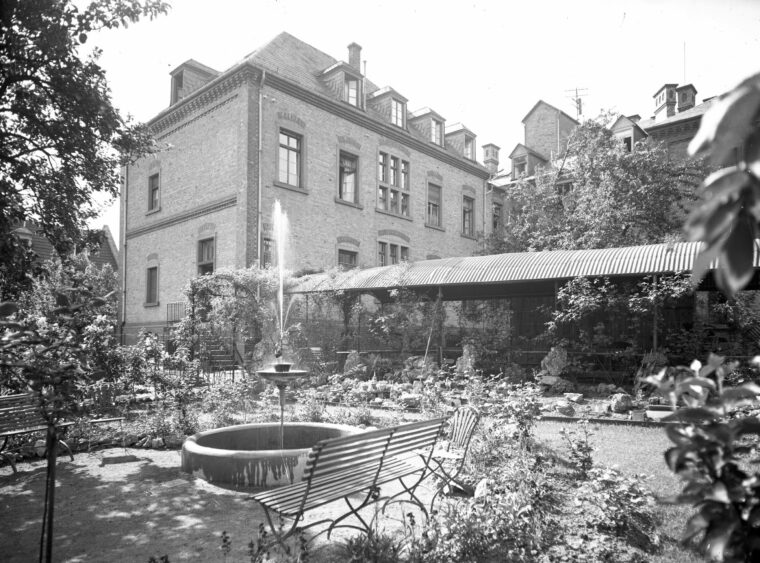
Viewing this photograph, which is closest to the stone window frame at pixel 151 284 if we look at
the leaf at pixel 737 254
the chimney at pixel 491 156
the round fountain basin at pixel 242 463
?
the round fountain basin at pixel 242 463

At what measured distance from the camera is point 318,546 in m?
4.02

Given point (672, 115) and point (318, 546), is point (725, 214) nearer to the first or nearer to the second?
point (318, 546)

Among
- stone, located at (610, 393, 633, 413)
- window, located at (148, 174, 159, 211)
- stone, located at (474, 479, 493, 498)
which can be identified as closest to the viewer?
stone, located at (474, 479, 493, 498)

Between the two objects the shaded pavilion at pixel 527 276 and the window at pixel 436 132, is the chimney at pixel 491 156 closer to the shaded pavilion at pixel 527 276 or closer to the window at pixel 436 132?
the window at pixel 436 132

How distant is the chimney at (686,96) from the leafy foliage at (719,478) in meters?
32.8

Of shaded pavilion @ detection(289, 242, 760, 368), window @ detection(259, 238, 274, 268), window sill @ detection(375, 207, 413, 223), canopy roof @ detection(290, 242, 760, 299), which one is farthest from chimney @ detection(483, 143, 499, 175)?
window @ detection(259, 238, 274, 268)

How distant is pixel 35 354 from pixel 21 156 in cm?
594

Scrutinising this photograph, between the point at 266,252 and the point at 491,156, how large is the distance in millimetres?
23335

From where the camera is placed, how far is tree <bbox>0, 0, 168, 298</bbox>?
22.6 ft

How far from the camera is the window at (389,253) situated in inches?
924

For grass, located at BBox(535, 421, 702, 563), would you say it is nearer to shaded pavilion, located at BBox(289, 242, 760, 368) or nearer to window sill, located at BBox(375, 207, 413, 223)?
shaded pavilion, located at BBox(289, 242, 760, 368)

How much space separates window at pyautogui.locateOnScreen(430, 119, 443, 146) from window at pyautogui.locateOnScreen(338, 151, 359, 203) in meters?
6.42

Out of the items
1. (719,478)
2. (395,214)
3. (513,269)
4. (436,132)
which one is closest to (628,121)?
(436,132)

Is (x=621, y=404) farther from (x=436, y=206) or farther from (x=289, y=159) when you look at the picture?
(x=436, y=206)
